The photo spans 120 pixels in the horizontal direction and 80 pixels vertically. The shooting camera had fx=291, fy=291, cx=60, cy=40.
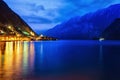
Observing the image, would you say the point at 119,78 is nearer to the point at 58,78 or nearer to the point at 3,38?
the point at 58,78

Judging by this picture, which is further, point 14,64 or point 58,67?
point 14,64

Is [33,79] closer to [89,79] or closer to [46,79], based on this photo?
[46,79]

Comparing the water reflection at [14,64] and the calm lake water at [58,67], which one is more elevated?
the water reflection at [14,64]

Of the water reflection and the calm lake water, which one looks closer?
the calm lake water

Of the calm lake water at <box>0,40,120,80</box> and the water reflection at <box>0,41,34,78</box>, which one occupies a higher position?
the water reflection at <box>0,41,34,78</box>

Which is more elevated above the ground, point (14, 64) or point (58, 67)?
point (14, 64)

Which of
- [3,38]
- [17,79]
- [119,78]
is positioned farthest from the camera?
[3,38]

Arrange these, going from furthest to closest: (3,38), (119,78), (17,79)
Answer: (3,38) → (119,78) → (17,79)

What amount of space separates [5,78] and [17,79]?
1.23 m

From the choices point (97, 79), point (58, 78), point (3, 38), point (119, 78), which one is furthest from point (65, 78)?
point (3, 38)

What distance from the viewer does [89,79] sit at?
82.6 feet

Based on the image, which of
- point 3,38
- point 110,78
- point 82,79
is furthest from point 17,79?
point 3,38

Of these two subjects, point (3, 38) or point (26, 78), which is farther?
point (3, 38)

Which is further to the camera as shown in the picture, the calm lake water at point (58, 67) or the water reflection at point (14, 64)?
the water reflection at point (14, 64)
